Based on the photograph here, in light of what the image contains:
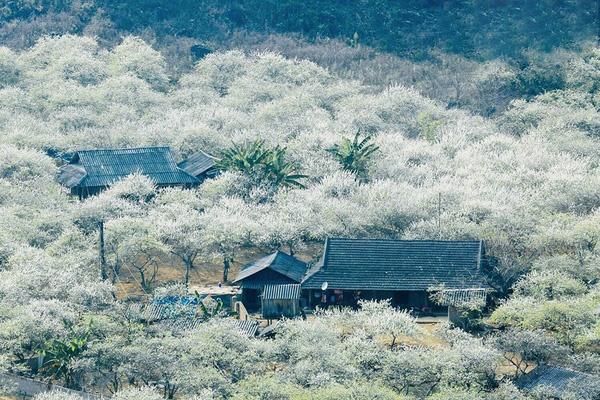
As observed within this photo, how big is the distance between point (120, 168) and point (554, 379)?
3384cm

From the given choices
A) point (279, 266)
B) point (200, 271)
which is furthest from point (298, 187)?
point (279, 266)

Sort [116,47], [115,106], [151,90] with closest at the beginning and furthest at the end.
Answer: [115,106]
[151,90]
[116,47]

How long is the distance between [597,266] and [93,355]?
21.8m

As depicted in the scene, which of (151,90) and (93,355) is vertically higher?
(93,355)

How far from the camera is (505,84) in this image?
9600 cm

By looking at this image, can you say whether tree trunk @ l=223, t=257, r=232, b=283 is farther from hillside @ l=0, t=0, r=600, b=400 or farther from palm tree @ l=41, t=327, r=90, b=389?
palm tree @ l=41, t=327, r=90, b=389

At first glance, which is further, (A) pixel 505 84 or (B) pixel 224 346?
(A) pixel 505 84

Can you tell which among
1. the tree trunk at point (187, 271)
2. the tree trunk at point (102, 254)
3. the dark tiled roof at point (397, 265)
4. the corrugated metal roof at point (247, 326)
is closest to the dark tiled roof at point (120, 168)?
the tree trunk at point (187, 271)

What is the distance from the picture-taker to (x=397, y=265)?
5538cm

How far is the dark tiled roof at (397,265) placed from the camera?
5450 centimetres

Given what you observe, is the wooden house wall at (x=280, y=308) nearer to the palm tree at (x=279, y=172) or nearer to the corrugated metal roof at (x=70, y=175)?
the palm tree at (x=279, y=172)

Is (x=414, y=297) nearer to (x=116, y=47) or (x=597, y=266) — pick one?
(x=597, y=266)

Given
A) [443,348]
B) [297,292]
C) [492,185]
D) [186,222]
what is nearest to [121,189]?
[186,222]

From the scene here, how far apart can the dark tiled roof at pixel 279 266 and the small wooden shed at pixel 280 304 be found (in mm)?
1576
